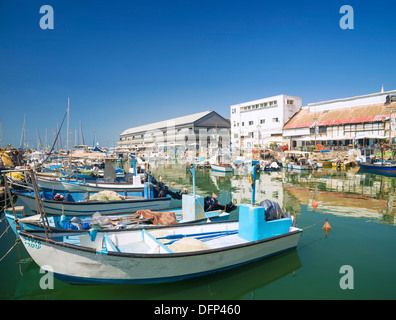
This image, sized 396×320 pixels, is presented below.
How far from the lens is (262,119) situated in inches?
2459

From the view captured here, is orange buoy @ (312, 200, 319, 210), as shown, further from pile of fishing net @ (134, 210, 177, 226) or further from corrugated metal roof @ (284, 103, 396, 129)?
corrugated metal roof @ (284, 103, 396, 129)

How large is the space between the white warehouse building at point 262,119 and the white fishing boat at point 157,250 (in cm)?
4931

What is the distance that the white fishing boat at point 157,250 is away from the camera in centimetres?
613

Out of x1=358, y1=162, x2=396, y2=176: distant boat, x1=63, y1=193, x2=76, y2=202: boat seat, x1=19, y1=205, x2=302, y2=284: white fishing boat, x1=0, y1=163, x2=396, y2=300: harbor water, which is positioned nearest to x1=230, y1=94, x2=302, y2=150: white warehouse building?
x1=358, y1=162, x2=396, y2=176: distant boat

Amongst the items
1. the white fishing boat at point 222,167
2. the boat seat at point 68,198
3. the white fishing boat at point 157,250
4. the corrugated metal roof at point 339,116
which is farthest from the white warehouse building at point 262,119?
the white fishing boat at point 157,250

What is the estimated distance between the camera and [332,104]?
55.0 m

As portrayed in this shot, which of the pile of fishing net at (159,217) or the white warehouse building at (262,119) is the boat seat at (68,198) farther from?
the white warehouse building at (262,119)

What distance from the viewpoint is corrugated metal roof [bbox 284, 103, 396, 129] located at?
45.4 m

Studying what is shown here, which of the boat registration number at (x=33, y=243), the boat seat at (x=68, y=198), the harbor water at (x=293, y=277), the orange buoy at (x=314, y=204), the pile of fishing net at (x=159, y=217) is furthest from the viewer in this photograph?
the orange buoy at (x=314, y=204)

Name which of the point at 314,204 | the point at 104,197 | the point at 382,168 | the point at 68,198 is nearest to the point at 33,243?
the point at 104,197

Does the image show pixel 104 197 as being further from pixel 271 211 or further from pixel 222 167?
pixel 222 167

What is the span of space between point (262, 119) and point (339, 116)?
17.3 m
